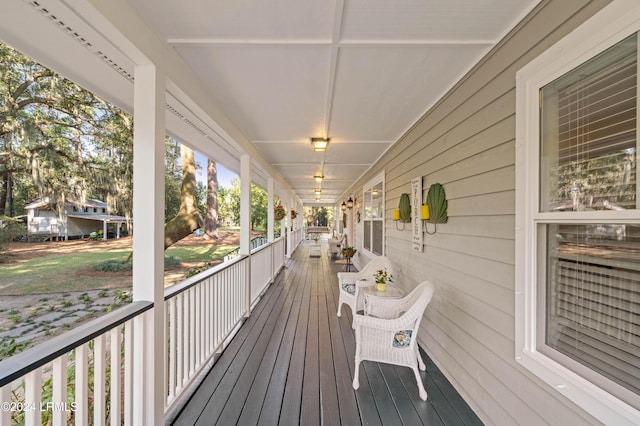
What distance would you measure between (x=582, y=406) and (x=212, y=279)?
9.51 feet

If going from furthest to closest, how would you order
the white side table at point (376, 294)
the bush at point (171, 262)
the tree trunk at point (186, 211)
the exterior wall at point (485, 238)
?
the bush at point (171, 262) → the tree trunk at point (186, 211) → the white side table at point (376, 294) → the exterior wall at point (485, 238)

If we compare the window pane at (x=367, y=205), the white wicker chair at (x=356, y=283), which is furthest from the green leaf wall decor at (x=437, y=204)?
the window pane at (x=367, y=205)

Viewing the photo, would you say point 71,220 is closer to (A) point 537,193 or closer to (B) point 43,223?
(B) point 43,223

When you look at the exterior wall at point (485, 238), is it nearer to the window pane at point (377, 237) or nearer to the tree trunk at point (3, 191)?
the window pane at point (377, 237)

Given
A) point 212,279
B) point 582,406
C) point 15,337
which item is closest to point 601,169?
point 582,406

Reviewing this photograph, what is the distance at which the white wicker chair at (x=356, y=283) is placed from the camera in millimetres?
3719

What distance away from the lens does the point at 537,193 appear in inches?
60.9

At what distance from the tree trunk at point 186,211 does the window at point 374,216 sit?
397cm

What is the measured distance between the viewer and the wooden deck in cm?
201

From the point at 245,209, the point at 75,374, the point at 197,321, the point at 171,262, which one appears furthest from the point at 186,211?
the point at 75,374

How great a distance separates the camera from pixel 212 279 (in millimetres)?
2879

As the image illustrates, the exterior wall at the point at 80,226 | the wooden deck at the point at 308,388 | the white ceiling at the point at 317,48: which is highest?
the white ceiling at the point at 317,48

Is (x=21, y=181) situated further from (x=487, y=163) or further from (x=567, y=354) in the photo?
(x=567, y=354)

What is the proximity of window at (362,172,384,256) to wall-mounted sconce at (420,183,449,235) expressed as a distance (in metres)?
2.28
